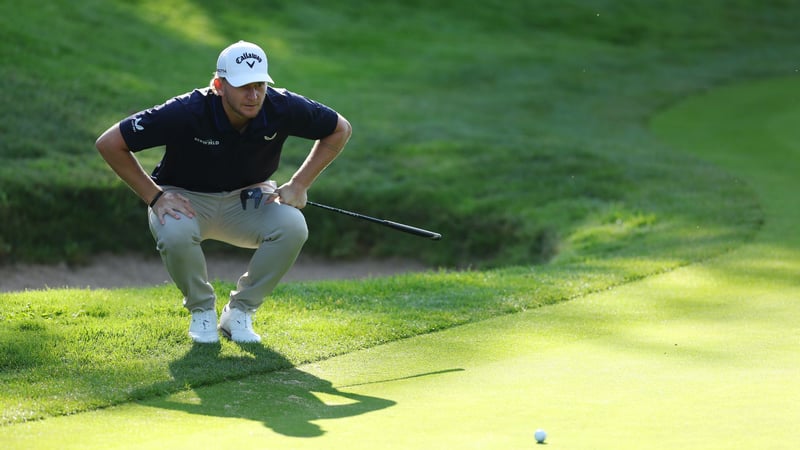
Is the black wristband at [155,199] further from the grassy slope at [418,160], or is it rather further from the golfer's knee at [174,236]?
the grassy slope at [418,160]

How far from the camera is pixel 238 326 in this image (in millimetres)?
6527

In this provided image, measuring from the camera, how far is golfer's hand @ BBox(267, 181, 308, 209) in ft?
21.4

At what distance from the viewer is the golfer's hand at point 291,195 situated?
652cm

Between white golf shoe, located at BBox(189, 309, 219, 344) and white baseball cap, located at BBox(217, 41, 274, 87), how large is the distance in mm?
1368

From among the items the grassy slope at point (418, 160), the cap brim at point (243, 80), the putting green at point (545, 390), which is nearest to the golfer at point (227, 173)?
the cap brim at point (243, 80)

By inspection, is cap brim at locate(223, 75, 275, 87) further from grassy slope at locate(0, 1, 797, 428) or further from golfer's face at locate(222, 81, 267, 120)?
grassy slope at locate(0, 1, 797, 428)

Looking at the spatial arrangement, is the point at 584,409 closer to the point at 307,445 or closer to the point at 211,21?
the point at 307,445

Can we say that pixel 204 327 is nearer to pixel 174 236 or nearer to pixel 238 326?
pixel 238 326

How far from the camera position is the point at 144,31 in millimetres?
20172

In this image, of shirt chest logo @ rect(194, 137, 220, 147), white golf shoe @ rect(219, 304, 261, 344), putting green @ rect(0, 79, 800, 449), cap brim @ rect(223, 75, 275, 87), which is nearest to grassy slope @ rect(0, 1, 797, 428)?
white golf shoe @ rect(219, 304, 261, 344)

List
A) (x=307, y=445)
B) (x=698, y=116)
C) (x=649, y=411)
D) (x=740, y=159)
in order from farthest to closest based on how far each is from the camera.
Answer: (x=698, y=116), (x=740, y=159), (x=649, y=411), (x=307, y=445)

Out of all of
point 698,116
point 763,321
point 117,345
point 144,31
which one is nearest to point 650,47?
point 698,116

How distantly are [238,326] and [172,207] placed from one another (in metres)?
0.83

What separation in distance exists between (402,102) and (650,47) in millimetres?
9348
